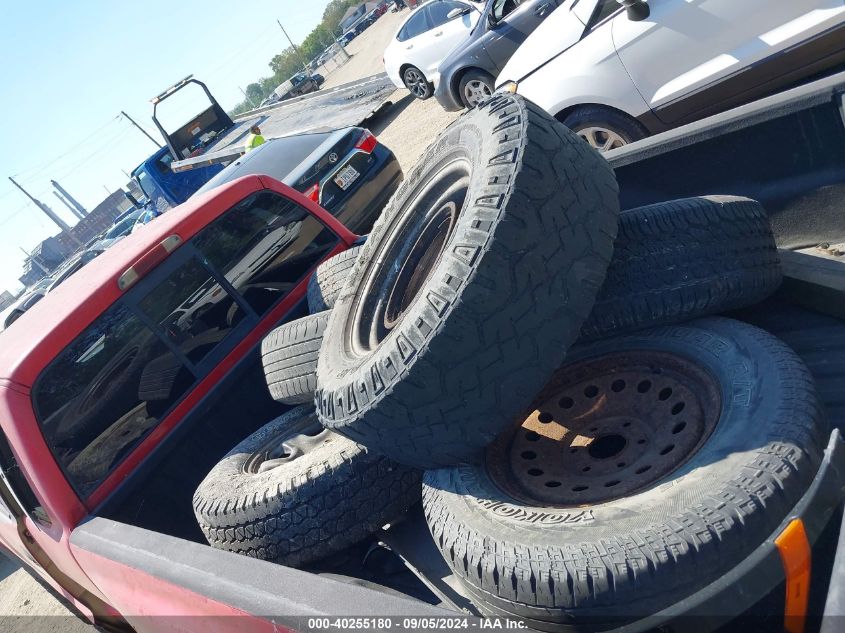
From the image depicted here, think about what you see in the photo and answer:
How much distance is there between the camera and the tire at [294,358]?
2779 mm

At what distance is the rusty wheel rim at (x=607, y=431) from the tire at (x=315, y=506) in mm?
416

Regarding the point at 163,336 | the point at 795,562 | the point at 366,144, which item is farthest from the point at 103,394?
the point at 366,144

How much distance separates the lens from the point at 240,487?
2.43 metres

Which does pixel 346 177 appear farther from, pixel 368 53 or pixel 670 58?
pixel 368 53

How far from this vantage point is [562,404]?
7.53 feet

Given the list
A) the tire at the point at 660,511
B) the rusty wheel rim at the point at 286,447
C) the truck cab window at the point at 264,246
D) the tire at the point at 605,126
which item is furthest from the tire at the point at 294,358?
the tire at the point at 605,126

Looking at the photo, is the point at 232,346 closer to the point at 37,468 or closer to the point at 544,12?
the point at 37,468

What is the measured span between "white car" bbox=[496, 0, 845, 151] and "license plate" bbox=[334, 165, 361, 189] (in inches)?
85.0

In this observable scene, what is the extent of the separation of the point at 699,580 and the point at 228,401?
2.32 m

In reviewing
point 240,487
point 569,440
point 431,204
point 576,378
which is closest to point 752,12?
point 431,204

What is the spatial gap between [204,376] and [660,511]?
2265 millimetres

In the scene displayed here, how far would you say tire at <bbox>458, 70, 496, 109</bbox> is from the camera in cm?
861

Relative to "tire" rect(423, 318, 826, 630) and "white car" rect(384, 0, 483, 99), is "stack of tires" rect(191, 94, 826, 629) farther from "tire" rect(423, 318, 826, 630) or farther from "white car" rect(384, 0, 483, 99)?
"white car" rect(384, 0, 483, 99)

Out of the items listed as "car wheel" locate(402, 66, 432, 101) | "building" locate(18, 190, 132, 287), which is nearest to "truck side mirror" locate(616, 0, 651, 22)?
"car wheel" locate(402, 66, 432, 101)
